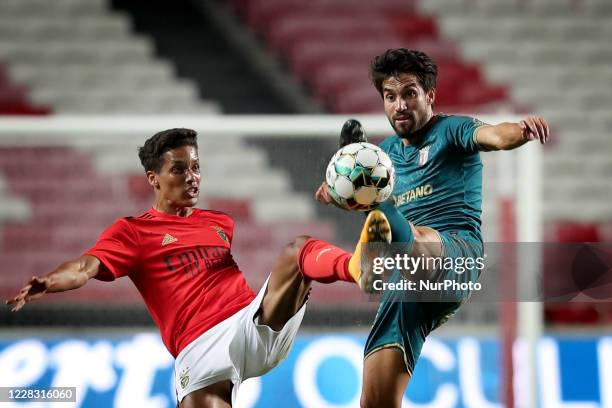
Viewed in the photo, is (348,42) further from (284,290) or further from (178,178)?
(284,290)

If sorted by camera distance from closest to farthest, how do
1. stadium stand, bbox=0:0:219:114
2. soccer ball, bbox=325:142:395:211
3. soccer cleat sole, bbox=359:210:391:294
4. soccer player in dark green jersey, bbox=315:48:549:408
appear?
soccer cleat sole, bbox=359:210:391:294
soccer ball, bbox=325:142:395:211
soccer player in dark green jersey, bbox=315:48:549:408
stadium stand, bbox=0:0:219:114

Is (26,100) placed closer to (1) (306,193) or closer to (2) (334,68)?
(2) (334,68)

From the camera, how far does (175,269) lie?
364 cm

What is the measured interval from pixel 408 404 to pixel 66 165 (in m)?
1.97

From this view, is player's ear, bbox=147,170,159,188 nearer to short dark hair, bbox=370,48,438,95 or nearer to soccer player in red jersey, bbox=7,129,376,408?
soccer player in red jersey, bbox=7,129,376,408

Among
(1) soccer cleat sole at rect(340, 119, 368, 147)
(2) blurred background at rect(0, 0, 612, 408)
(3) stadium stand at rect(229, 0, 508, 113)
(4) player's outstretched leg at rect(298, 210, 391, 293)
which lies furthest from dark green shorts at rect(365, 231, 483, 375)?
(3) stadium stand at rect(229, 0, 508, 113)

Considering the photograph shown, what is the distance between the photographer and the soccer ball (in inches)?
128

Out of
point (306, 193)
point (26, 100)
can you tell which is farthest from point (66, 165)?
point (26, 100)

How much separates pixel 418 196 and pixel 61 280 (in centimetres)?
124

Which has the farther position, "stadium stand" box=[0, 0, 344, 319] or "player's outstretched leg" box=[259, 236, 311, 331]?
"stadium stand" box=[0, 0, 344, 319]

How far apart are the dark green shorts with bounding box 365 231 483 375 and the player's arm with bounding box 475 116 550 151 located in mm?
378

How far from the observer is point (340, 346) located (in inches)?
188

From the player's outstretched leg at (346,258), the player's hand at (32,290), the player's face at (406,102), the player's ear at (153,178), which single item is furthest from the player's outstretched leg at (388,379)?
the player's hand at (32,290)

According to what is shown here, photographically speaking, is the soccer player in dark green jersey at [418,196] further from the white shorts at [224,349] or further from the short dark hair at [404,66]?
the white shorts at [224,349]
